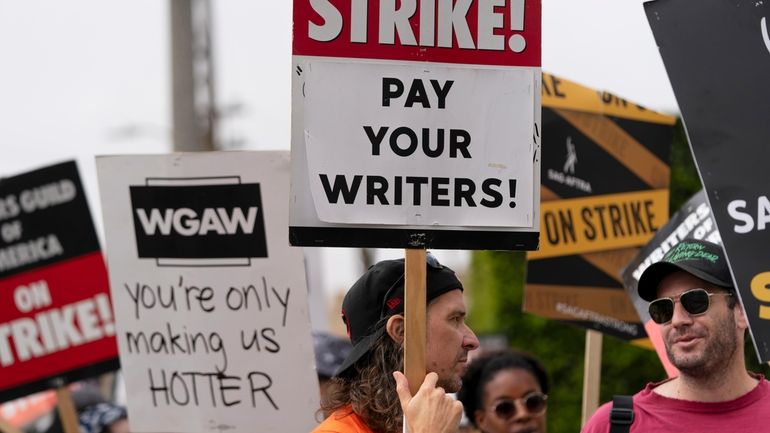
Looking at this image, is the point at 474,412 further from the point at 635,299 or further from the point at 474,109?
the point at 474,109

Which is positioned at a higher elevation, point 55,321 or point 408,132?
point 408,132

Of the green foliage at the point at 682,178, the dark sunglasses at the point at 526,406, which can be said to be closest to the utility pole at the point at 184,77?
the green foliage at the point at 682,178

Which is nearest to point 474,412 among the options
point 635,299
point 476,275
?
point 635,299

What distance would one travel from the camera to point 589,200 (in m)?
5.79

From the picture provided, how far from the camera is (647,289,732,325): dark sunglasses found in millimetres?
3592

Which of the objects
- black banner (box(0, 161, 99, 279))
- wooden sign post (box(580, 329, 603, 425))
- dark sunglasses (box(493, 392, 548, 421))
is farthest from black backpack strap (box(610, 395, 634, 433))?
black banner (box(0, 161, 99, 279))

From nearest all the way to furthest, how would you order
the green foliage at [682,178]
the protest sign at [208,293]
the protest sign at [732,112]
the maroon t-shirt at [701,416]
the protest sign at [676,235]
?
the protest sign at [732,112] < the maroon t-shirt at [701,416] < the protest sign at [676,235] < the protest sign at [208,293] < the green foliage at [682,178]

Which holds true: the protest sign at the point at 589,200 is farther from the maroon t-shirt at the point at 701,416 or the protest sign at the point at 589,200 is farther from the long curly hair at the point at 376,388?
the long curly hair at the point at 376,388

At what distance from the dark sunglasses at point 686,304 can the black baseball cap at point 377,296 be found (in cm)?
68

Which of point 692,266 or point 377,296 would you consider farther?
point 692,266

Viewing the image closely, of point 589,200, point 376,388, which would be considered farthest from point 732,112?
point 589,200

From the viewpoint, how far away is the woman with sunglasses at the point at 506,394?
530 cm

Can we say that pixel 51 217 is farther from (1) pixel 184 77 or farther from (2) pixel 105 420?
(1) pixel 184 77

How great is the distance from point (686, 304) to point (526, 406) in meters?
1.85
